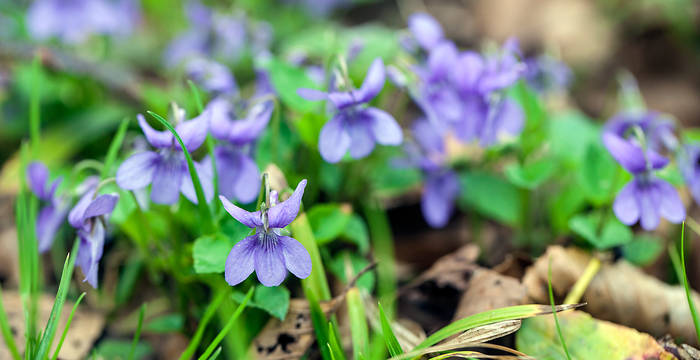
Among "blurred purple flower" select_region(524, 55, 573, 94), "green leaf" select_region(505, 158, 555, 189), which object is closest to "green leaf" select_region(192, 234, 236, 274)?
"green leaf" select_region(505, 158, 555, 189)

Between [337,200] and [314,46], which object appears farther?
[314,46]

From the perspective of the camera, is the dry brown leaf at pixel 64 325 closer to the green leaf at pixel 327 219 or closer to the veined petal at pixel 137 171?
the veined petal at pixel 137 171

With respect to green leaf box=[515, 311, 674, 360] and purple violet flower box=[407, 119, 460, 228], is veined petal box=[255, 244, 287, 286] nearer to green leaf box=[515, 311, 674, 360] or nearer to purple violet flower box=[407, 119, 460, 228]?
green leaf box=[515, 311, 674, 360]

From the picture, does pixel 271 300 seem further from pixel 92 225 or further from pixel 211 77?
pixel 211 77

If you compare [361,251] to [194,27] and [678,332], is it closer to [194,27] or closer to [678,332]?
[678,332]

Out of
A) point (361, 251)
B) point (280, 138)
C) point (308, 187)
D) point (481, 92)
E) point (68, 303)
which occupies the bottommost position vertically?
point (68, 303)

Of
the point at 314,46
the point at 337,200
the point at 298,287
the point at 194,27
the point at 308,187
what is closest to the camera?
the point at 298,287

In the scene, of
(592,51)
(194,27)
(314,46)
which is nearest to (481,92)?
(314,46)
